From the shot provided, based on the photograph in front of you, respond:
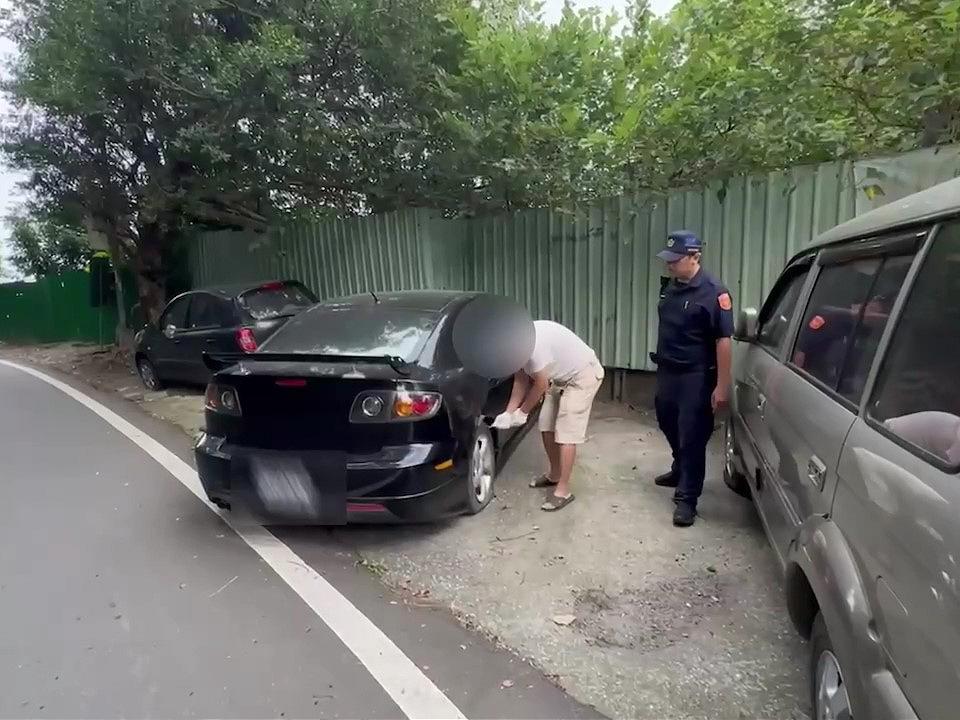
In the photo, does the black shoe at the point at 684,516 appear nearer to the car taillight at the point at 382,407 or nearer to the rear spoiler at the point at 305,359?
the car taillight at the point at 382,407

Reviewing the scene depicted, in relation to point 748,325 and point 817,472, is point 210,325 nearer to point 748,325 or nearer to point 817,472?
point 748,325

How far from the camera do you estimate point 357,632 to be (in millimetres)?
3238

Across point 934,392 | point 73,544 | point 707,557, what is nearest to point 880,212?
point 934,392

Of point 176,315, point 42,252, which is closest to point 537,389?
point 176,315

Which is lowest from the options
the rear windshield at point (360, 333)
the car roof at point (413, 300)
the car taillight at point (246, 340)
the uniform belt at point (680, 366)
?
the car taillight at point (246, 340)

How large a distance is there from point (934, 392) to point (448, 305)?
3.38m

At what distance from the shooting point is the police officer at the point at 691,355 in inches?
159

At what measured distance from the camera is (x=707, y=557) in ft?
12.6

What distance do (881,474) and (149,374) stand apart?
33.1 feet

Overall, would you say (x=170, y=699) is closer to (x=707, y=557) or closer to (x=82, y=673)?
(x=82, y=673)

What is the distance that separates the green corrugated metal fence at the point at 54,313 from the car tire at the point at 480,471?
631 inches

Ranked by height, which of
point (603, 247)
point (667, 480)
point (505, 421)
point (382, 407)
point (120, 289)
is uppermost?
point (603, 247)

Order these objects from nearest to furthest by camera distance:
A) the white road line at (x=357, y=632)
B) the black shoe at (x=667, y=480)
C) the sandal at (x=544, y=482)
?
the white road line at (x=357, y=632) → the black shoe at (x=667, y=480) → the sandal at (x=544, y=482)

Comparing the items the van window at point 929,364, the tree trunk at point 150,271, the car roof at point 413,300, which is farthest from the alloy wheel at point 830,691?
the tree trunk at point 150,271
